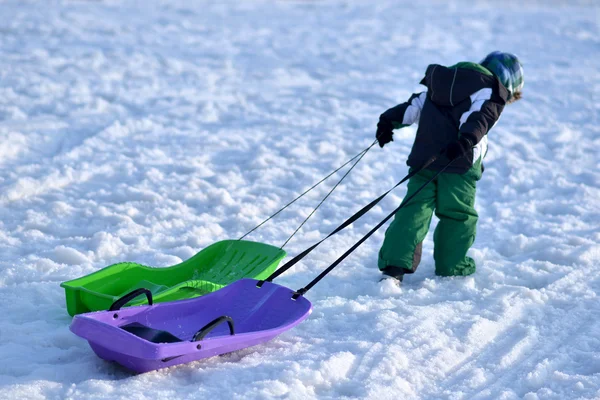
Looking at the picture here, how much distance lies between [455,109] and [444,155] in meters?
0.32

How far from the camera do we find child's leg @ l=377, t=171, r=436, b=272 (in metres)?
4.13

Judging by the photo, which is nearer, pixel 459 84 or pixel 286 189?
pixel 459 84

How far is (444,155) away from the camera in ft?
12.9

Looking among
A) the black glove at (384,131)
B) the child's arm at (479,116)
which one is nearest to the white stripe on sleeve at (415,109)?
the black glove at (384,131)

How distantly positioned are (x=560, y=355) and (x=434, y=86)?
1.53 meters

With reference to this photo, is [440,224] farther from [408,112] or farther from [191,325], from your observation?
[191,325]

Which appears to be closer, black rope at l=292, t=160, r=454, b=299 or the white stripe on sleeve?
black rope at l=292, t=160, r=454, b=299

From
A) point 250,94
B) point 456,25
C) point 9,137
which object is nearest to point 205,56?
point 250,94

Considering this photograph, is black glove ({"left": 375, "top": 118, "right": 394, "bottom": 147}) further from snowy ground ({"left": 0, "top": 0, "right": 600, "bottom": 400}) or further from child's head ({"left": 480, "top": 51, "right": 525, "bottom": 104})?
snowy ground ({"left": 0, "top": 0, "right": 600, "bottom": 400})

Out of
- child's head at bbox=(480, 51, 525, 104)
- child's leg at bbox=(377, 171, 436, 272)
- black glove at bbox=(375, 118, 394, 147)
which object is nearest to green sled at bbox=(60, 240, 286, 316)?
child's leg at bbox=(377, 171, 436, 272)

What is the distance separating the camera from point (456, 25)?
12000mm

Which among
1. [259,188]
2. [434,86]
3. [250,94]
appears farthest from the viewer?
[250,94]

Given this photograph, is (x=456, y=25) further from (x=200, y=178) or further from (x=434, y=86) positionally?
(x=434, y=86)

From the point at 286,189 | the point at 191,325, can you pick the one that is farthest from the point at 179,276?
the point at 286,189
